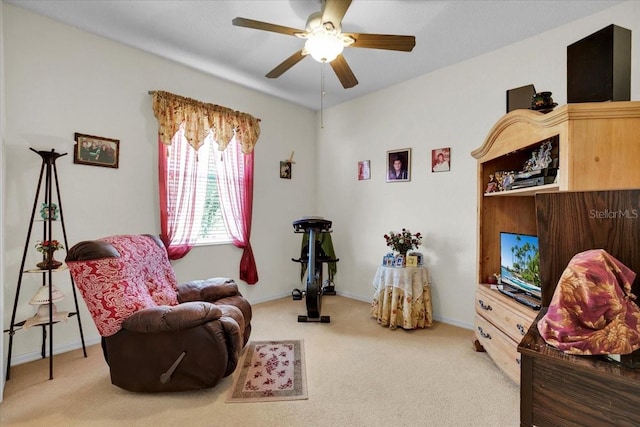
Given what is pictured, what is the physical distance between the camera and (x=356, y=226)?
436 cm

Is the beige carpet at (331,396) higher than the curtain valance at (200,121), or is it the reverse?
the curtain valance at (200,121)

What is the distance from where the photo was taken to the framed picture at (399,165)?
377 cm

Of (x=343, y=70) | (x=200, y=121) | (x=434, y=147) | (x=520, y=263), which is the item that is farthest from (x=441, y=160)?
(x=200, y=121)

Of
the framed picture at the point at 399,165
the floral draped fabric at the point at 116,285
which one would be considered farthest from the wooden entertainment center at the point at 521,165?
the floral draped fabric at the point at 116,285

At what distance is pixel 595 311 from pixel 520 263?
66.9 inches

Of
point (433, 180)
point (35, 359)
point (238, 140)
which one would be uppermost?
point (238, 140)

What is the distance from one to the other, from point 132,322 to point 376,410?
1.63 meters

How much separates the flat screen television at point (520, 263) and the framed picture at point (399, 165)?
4.81ft

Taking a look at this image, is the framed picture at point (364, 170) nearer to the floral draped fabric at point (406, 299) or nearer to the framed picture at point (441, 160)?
the framed picture at point (441, 160)

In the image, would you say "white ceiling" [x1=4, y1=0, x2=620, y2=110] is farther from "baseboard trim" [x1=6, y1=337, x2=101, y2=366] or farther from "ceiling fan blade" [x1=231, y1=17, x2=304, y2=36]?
"baseboard trim" [x1=6, y1=337, x2=101, y2=366]

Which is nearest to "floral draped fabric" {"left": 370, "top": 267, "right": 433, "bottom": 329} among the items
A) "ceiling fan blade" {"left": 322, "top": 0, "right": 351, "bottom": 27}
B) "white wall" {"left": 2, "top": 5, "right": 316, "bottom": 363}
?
"white wall" {"left": 2, "top": 5, "right": 316, "bottom": 363}

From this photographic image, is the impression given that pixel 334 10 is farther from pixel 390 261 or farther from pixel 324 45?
pixel 390 261

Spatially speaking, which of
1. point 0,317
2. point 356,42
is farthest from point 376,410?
point 0,317

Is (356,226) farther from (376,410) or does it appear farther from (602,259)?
(602,259)
